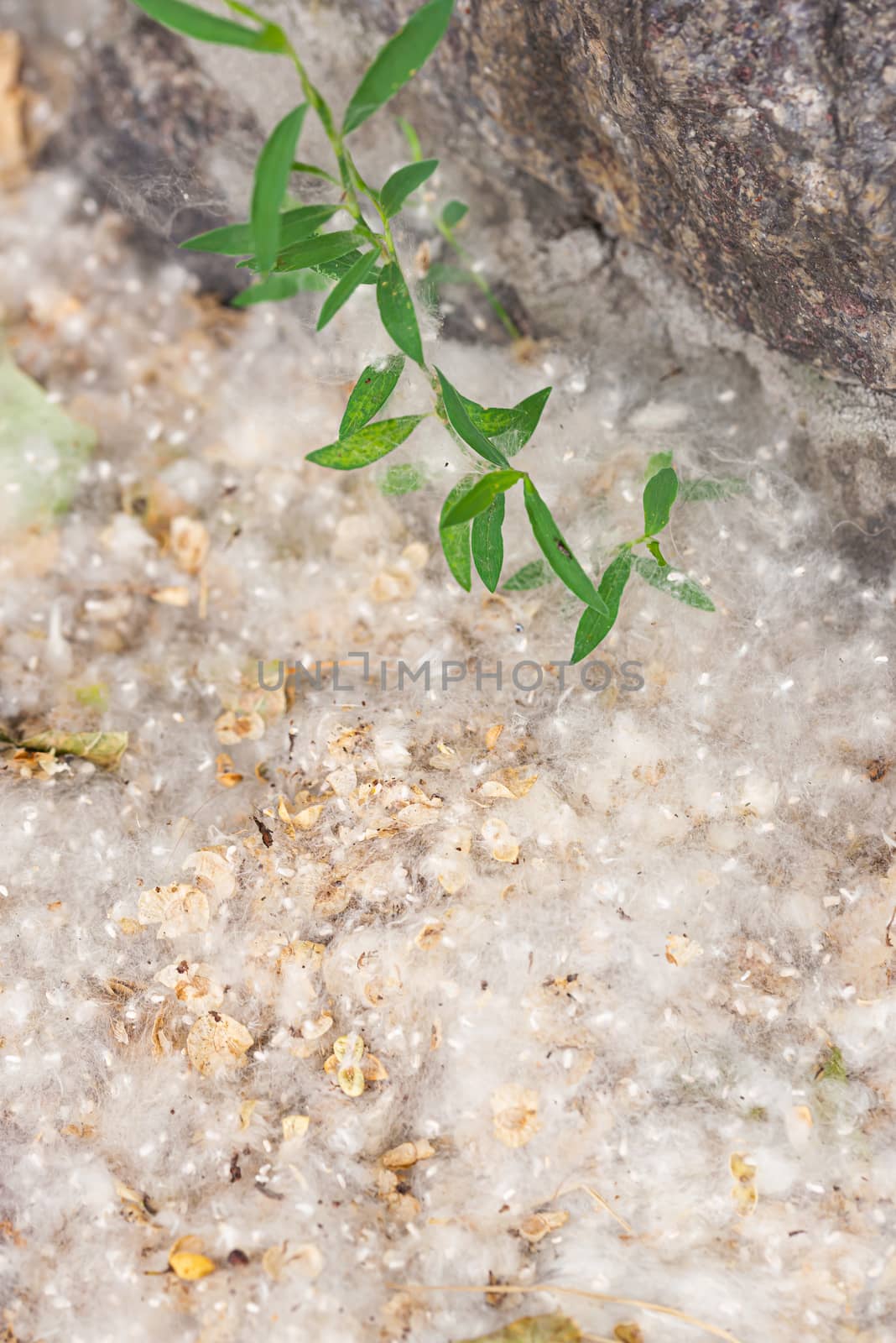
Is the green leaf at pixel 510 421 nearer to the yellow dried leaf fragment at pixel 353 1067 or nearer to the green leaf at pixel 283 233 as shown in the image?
the green leaf at pixel 283 233

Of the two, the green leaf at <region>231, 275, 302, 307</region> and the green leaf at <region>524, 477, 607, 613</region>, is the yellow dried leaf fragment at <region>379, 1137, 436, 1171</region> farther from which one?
the green leaf at <region>231, 275, 302, 307</region>

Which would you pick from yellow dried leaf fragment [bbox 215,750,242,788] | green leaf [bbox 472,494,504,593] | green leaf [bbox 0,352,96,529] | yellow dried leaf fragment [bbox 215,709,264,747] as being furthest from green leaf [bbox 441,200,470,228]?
yellow dried leaf fragment [bbox 215,750,242,788]

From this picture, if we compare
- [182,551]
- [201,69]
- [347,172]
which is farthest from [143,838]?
[201,69]

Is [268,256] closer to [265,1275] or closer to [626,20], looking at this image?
[626,20]

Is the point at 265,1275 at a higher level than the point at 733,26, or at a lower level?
lower

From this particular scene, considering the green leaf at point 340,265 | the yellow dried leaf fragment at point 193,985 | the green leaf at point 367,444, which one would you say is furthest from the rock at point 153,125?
the yellow dried leaf fragment at point 193,985

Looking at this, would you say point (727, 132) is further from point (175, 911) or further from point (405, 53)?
point (175, 911)

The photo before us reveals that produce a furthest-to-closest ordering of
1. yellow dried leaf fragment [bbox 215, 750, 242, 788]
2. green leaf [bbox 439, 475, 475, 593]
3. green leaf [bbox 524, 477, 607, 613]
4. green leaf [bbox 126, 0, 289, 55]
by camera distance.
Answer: yellow dried leaf fragment [bbox 215, 750, 242, 788] < green leaf [bbox 439, 475, 475, 593] < green leaf [bbox 524, 477, 607, 613] < green leaf [bbox 126, 0, 289, 55]
